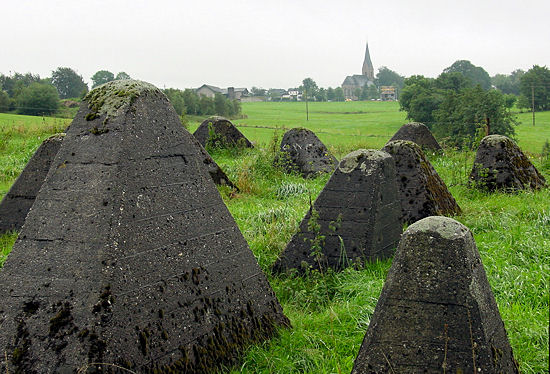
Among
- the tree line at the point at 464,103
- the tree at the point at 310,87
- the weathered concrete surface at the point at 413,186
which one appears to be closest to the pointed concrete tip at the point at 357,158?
the weathered concrete surface at the point at 413,186

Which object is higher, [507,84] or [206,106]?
[507,84]

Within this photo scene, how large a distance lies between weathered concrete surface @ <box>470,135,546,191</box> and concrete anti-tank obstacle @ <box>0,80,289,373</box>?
828 cm

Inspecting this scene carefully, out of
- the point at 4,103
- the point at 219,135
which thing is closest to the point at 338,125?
the point at 4,103

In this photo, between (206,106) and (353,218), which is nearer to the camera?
(353,218)

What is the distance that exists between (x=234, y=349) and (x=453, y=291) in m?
1.89

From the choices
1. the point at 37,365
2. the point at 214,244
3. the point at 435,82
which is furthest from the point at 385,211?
the point at 435,82

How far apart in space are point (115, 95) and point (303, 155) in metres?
11.1

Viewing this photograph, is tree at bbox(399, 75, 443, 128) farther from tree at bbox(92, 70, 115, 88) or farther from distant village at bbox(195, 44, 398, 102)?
distant village at bbox(195, 44, 398, 102)

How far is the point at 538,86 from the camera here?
57562 millimetres

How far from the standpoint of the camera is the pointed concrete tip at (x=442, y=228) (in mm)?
2816

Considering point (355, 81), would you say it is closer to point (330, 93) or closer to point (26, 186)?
point (330, 93)

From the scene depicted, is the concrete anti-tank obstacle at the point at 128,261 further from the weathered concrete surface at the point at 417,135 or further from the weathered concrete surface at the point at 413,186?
the weathered concrete surface at the point at 417,135

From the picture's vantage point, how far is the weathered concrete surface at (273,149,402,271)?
6.24 meters

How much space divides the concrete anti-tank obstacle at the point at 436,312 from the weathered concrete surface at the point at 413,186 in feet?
18.2
